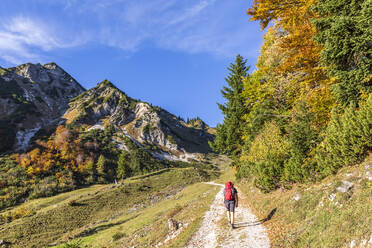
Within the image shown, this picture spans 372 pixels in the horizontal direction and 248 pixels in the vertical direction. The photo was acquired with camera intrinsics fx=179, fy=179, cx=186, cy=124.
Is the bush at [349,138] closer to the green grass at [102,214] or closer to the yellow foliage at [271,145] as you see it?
the yellow foliage at [271,145]

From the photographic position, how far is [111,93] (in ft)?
546

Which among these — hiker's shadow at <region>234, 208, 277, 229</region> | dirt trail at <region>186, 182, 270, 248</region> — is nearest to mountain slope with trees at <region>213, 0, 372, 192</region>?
hiker's shadow at <region>234, 208, 277, 229</region>

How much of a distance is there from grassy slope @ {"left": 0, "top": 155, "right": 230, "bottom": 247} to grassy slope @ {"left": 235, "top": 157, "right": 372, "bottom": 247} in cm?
519

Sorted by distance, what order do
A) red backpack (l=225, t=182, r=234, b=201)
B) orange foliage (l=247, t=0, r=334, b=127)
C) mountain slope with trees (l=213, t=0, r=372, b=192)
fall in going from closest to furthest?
mountain slope with trees (l=213, t=0, r=372, b=192) → red backpack (l=225, t=182, r=234, b=201) → orange foliage (l=247, t=0, r=334, b=127)

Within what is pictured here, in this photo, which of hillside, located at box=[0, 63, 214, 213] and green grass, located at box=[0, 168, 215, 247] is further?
hillside, located at box=[0, 63, 214, 213]

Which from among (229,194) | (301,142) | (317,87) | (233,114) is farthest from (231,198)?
(233,114)

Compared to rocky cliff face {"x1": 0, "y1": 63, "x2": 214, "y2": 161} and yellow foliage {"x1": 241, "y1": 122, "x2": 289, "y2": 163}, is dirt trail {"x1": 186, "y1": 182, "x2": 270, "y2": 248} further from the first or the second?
rocky cliff face {"x1": 0, "y1": 63, "x2": 214, "y2": 161}

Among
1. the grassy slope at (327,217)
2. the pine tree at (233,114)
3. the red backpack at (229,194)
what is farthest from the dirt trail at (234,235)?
the pine tree at (233,114)

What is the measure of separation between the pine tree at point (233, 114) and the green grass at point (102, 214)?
7802 millimetres

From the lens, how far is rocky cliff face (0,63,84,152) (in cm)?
9928

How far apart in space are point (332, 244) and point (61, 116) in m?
179

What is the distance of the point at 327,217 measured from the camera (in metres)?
6.28

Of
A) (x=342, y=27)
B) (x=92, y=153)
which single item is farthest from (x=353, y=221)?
(x=92, y=153)

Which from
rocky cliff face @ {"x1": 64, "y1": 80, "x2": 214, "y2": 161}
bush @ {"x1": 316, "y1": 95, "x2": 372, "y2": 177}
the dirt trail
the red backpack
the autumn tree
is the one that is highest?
rocky cliff face @ {"x1": 64, "y1": 80, "x2": 214, "y2": 161}
